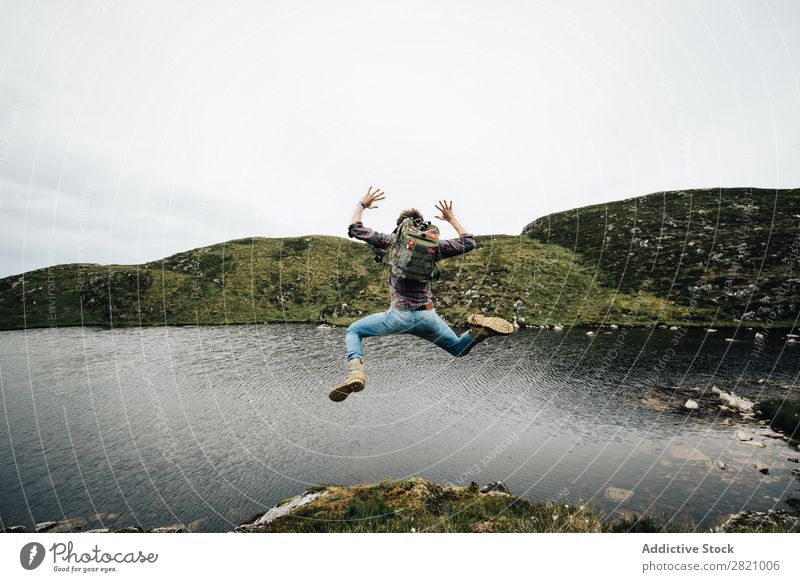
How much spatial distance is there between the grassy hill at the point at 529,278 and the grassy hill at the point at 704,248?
0.82ft

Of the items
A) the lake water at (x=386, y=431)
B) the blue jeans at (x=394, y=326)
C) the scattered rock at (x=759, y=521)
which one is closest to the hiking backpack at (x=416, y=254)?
the blue jeans at (x=394, y=326)

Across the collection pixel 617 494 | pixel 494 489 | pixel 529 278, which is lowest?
pixel 617 494

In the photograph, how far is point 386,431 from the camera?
22.5 meters

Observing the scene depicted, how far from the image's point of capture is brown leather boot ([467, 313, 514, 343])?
5820 mm

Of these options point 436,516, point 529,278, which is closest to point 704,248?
point 529,278

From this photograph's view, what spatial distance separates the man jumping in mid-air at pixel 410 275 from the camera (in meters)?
5.79

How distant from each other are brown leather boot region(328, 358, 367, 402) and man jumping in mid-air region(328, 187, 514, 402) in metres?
0.02

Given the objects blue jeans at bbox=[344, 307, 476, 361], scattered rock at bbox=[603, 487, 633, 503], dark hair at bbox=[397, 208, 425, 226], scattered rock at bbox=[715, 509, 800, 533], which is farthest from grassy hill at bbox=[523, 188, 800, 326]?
dark hair at bbox=[397, 208, 425, 226]

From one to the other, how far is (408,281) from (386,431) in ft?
61.8

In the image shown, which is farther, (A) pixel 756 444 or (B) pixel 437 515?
(A) pixel 756 444

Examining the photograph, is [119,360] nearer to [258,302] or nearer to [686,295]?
[258,302]

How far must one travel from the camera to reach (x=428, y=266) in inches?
228

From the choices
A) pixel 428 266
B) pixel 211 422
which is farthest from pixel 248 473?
pixel 428 266

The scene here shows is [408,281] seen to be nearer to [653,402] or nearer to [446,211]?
[446,211]
